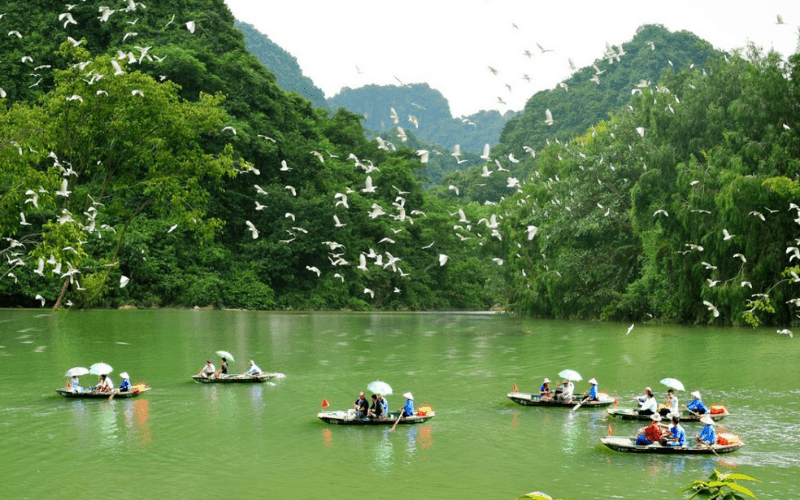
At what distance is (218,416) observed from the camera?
2352 centimetres

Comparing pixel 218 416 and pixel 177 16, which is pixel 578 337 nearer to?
pixel 218 416

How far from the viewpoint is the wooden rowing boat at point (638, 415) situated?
22406 millimetres

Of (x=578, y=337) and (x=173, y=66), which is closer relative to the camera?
(x=578, y=337)

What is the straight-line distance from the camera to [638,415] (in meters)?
22.8

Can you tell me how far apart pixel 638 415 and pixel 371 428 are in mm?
7105

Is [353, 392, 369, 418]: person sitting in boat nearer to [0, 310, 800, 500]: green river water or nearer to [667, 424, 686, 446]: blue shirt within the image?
[0, 310, 800, 500]: green river water

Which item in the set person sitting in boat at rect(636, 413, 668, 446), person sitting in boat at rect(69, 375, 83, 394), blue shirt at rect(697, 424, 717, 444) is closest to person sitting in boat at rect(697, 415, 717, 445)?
blue shirt at rect(697, 424, 717, 444)

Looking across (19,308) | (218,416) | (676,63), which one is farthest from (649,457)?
(676,63)

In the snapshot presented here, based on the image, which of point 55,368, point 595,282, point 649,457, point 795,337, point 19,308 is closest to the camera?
point 649,457

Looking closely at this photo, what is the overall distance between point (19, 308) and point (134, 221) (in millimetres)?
11851

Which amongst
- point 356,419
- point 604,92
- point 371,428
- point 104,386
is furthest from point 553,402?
point 604,92

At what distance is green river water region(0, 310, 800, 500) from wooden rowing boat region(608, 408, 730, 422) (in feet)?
1.37

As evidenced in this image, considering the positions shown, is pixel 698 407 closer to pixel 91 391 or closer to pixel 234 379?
pixel 234 379

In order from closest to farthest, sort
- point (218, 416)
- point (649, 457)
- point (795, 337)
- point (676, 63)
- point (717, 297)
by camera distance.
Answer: point (649, 457) → point (218, 416) → point (795, 337) → point (717, 297) → point (676, 63)
